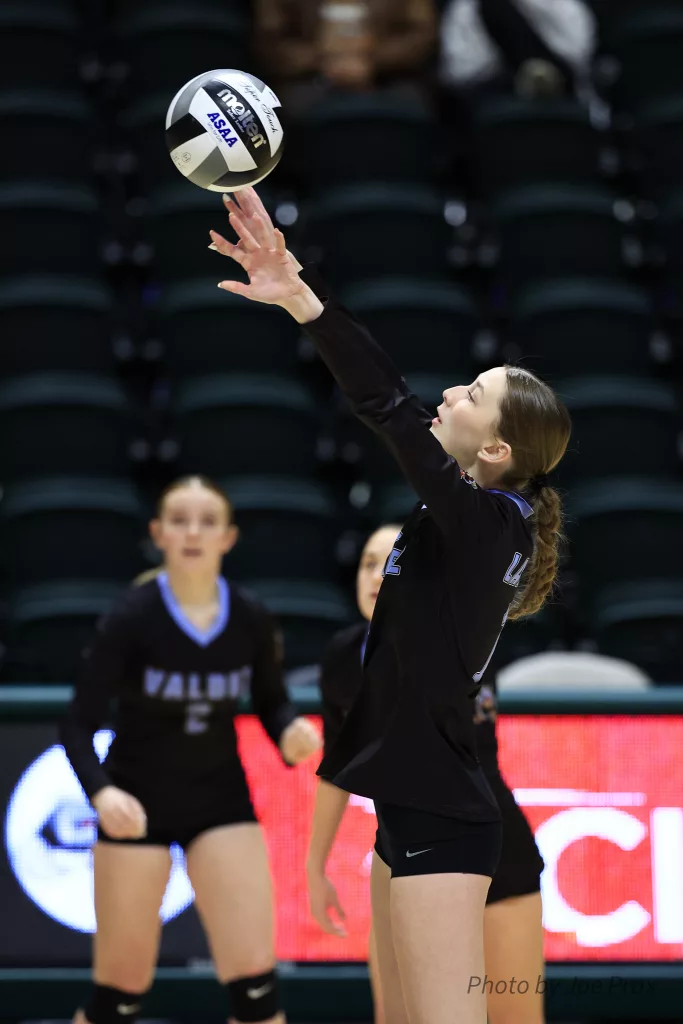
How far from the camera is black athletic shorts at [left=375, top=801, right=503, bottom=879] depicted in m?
2.89

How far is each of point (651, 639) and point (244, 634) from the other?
120 inches

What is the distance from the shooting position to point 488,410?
308 centimetres

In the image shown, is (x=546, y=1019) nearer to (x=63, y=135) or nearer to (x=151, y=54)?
(x=63, y=135)

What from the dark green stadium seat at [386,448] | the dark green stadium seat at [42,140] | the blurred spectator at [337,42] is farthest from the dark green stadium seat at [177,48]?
the dark green stadium seat at [386,448]

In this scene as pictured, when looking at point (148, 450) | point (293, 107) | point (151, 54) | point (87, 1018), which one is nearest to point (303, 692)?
point (87, 1018)

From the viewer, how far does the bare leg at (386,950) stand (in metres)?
3.11

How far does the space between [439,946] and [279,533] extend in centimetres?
451

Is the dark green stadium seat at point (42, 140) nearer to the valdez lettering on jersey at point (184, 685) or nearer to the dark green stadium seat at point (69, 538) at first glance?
the dark green stadium seat at point (69, 538)

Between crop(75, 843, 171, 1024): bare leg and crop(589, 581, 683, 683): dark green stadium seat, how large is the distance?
3.10 metres

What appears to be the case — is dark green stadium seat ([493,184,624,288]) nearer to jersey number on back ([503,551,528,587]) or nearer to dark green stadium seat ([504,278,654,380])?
dark green stadium seat ([504,278,654,380])

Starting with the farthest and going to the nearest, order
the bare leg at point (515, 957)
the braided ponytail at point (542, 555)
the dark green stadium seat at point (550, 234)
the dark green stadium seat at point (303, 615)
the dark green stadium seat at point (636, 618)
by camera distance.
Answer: the dark green stadium seat at point (550, 234), the dark green stadium seat at point (636, 618), the dark green stadium seat at point (303, 615), the bare leg at point (515, 957), the braided ponytail at point (542, 555)

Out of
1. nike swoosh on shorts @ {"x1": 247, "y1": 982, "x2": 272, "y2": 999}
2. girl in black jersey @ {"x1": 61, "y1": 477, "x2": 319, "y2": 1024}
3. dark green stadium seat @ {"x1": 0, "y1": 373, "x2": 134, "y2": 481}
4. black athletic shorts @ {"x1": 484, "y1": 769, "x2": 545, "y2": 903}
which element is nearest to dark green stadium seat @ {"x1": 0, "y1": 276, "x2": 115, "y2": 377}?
dark green stadium seat @ {"x1": 0, "y1": 373, "x2": 134, "y2": 481}

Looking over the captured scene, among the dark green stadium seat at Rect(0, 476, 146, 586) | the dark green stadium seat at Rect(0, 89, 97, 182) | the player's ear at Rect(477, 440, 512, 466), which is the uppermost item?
the dark green stadium seat at Rect(0, 89, 97, 182)

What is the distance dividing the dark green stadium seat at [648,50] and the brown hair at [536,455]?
6.98 m
